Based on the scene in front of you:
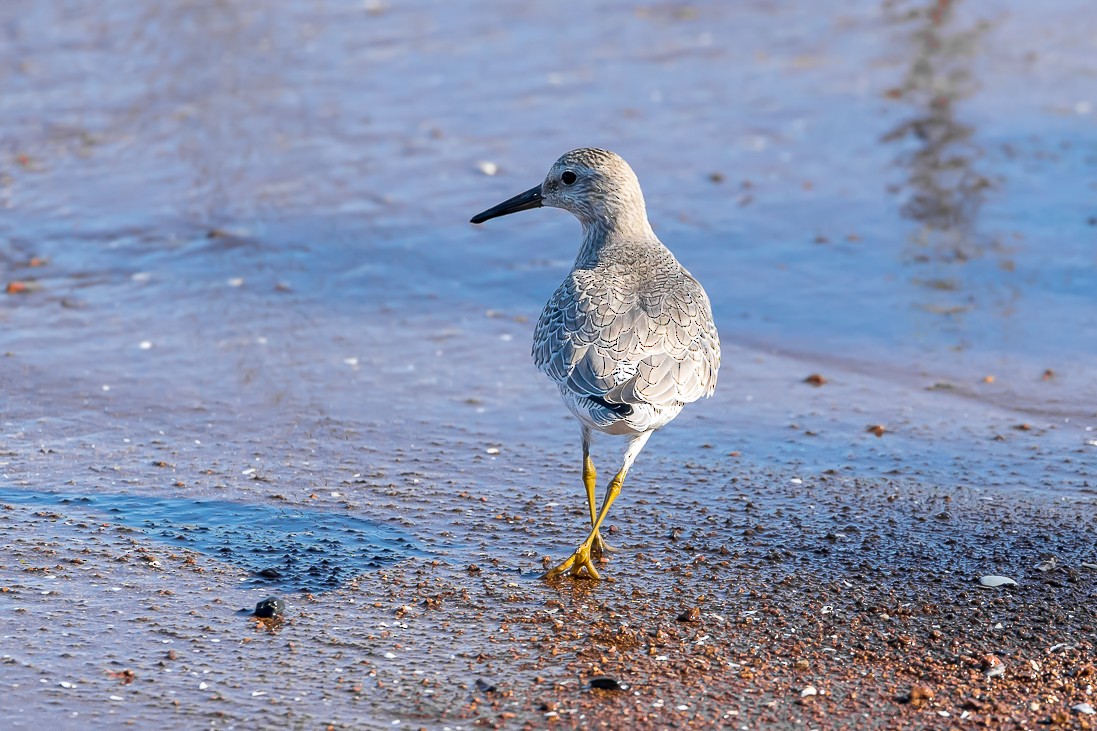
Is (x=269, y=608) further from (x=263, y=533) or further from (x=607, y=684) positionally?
(x=607, y=684)

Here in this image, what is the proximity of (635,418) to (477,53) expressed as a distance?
28.3 feet

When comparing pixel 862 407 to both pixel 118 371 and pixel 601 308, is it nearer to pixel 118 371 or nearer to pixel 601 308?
pixel 601 308

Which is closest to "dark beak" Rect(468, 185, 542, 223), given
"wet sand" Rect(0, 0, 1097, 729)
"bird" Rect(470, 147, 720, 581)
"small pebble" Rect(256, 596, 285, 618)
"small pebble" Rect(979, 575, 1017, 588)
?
"bird" Rect(470, 147, 720, 581)

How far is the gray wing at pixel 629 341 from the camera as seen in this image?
5.09 metres

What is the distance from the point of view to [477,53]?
13.0 metres

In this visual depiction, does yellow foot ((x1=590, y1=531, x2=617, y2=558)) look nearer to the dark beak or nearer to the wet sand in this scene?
the wet sand

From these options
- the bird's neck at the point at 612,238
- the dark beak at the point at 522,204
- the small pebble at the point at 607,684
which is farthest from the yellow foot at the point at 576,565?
the dark beak at the point at 522,204

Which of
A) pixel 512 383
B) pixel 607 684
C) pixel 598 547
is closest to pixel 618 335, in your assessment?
pixel 598 547

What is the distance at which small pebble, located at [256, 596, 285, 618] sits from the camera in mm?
4762

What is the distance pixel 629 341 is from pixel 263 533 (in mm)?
1626

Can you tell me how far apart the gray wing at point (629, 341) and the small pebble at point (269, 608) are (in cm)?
131

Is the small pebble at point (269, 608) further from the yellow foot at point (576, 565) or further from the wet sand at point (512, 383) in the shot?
the yellow foot at point (576, 565)

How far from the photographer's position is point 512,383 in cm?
722

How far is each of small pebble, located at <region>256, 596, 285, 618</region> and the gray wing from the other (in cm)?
131
